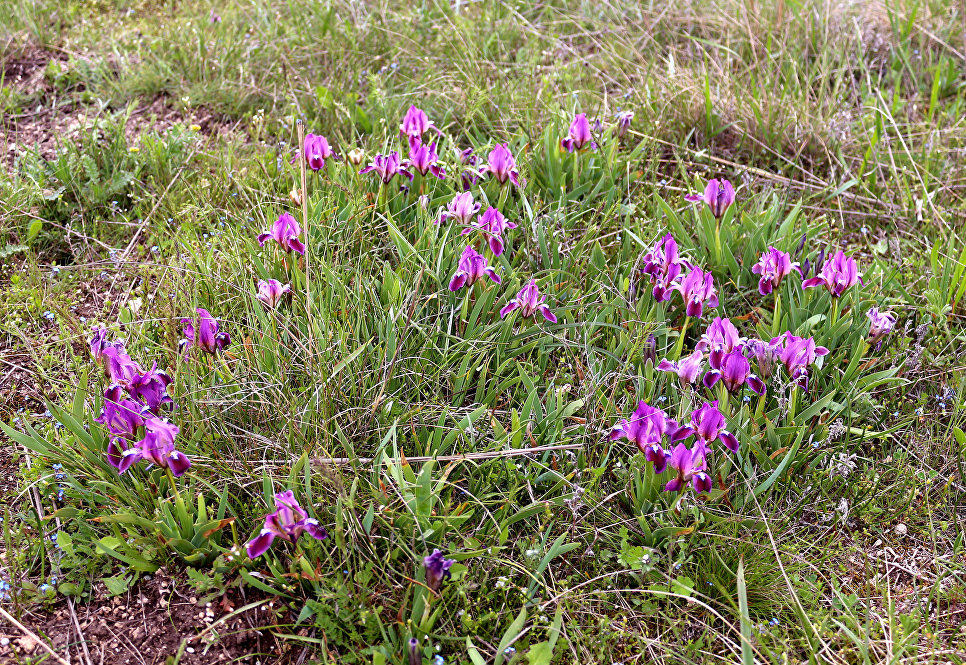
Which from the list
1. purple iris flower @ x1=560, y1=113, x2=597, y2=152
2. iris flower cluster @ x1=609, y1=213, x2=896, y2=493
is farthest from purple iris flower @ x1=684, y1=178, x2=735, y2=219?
purple iris flower @ x1=560, y1=113, x2=597, y2=152

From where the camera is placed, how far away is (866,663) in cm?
165

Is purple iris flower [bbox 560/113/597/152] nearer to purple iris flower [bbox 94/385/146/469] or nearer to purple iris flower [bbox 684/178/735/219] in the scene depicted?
purple iris flower [bbox 684/178/735/219]

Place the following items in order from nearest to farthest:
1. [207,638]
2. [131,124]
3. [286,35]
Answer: [207,638] → [131,124] → [286,35]

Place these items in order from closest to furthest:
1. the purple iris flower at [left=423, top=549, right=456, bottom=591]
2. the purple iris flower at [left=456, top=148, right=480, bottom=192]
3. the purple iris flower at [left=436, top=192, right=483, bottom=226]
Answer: the purple iris flower at [left=423, top=549, right=456, bottom=591]
the purple iris flower at [left=436, top=192, right=483, bottom=226]
the purple iris flower at [left=456, top=148, right=480, bottom=192]

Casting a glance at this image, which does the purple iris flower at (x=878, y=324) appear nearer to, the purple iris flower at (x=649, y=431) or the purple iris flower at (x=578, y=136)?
the purple iris flower at (x=649, y=431)

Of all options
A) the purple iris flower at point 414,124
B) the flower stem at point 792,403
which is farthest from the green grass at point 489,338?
the purple iris flower at point 414,124

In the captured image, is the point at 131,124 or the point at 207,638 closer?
the point at 207,638

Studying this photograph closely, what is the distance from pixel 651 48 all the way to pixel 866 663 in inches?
131

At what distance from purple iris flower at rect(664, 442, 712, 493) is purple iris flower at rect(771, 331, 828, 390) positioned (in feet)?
1.53

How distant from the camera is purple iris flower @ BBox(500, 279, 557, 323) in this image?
2.34m

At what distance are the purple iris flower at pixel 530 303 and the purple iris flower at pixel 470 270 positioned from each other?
9 cm

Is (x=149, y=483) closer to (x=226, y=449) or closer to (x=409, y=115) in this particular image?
(x=226, y=449)

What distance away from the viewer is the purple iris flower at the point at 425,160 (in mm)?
2756

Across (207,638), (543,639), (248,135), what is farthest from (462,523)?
(248,135)
